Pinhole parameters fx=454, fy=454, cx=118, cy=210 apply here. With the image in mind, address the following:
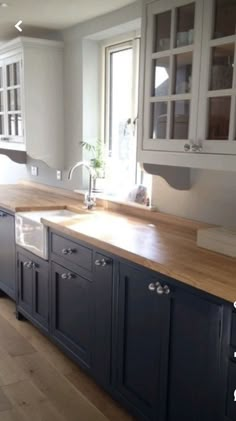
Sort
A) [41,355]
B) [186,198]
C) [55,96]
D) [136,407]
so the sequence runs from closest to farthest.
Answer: [136,407] < [186,198] < [41,355] < [55,96]

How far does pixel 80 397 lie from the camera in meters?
2.52

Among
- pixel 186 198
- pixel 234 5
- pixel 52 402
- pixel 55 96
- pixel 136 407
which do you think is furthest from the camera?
pixel 55 96

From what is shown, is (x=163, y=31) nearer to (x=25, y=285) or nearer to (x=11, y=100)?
(x=25, y=285)

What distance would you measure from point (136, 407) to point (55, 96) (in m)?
2.71

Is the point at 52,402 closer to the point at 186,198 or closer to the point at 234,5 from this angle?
the point at 186,198

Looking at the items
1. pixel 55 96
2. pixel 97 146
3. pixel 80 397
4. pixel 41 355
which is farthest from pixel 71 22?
pixel 80 397

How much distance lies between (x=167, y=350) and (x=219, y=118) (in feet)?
3.44

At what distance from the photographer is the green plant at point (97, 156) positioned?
12.1 feet

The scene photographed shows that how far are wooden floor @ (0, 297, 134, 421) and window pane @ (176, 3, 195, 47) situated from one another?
1.91 m

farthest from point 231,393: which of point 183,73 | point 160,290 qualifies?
→ point 183,73

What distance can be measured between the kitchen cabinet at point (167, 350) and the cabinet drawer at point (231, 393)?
0.11 ft

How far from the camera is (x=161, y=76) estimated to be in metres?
2.35

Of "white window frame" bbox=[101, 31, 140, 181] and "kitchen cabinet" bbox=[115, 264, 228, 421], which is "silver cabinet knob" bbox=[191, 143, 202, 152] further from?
"white window frame" bbox=[101, 31, 140, 181]

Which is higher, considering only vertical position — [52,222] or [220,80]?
[220,80]
